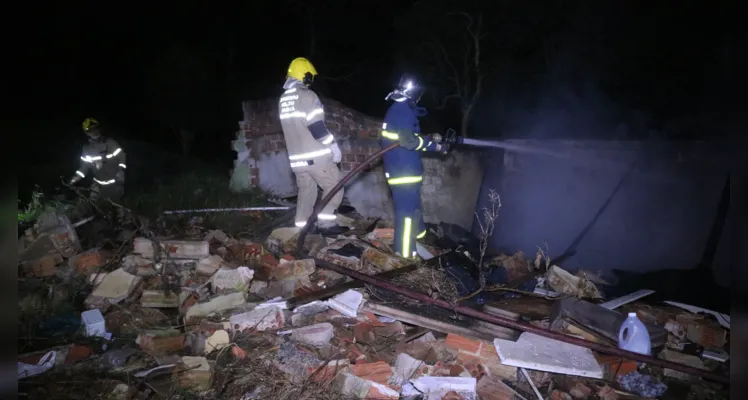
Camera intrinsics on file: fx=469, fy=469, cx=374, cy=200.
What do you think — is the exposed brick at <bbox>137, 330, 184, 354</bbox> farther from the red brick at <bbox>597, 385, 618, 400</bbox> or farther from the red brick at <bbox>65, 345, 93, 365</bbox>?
the red brick at <bbox>597, 385, 618, 400</bbox>

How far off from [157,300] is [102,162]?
311 centimetres

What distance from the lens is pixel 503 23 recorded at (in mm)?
16906

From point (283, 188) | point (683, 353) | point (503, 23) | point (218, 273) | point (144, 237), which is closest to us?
point (683, 353)

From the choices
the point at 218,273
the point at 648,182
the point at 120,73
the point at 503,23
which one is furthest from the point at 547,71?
the point at 120,73

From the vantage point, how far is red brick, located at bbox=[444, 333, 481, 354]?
3487 millimetres

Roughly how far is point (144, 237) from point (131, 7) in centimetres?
2018

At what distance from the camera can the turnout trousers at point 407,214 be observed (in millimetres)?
5020

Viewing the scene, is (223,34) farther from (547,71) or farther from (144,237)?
(144,237)

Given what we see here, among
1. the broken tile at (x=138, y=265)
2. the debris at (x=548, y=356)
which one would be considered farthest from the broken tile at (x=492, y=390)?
the broken tile at (x=138, y=265)

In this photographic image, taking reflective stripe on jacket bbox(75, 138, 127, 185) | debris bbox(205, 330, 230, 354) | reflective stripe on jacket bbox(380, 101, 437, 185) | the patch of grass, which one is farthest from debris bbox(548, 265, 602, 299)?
reflective stripe on jacket bbox(75, 138, 127, 185)

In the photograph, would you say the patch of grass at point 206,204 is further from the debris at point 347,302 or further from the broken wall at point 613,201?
the broken wall at point 613,201

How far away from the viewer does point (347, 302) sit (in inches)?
157

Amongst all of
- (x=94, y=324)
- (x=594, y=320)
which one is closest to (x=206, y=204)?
(x=94, y=324)

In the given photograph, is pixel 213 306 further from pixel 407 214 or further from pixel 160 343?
pixel 407 214
